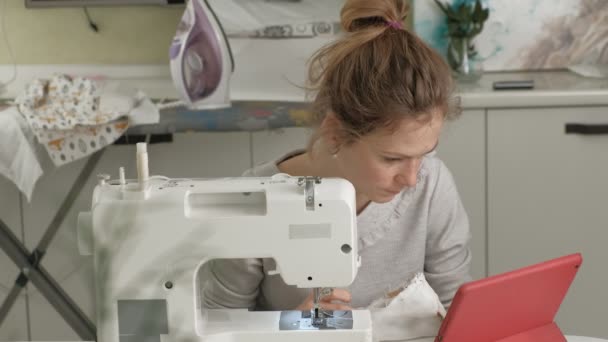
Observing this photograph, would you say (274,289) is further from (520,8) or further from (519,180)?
(520,8)

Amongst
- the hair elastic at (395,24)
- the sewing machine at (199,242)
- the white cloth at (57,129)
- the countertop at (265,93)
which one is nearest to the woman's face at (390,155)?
the hair elastic at (395,24)

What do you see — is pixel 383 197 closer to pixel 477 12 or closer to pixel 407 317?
pixel 407 317

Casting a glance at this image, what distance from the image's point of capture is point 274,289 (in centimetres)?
169

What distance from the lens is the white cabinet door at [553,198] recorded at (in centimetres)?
265

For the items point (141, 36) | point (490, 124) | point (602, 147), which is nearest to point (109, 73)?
point (141, 36)

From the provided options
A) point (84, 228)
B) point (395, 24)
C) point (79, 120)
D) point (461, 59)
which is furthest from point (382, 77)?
point (461, 59)

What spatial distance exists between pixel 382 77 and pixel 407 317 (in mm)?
366

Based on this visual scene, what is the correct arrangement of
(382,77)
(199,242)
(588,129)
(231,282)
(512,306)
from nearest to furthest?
(199,242)
(512,306)
(382,77)
(231,282)
(588,129)

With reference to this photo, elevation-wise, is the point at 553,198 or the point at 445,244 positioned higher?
the point at 445,244

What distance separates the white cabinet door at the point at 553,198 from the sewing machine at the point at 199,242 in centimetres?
150

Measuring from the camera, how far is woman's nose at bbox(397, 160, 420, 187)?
4.98 feet

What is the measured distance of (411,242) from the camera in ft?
5.74

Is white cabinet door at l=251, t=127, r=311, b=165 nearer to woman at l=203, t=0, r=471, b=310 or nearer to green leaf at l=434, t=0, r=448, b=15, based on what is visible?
green leaf at l=434, t=0, r=448, b=15

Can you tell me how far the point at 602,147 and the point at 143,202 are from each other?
5.76ft
